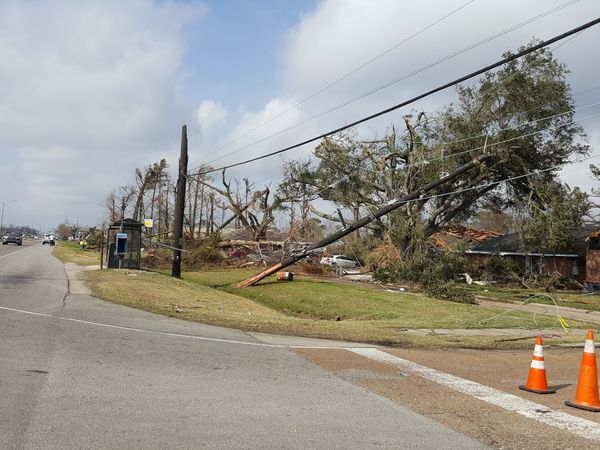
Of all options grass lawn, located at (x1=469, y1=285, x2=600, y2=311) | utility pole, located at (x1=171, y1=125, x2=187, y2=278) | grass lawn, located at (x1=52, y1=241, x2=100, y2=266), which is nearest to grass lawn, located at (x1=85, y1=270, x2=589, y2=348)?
utility pole, located at (x1=171, y1=125, x2=187, y2=278)

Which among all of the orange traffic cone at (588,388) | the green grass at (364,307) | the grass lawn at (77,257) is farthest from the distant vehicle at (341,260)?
the orange traffic cone at (588,388)

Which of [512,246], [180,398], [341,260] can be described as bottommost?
[180,398]

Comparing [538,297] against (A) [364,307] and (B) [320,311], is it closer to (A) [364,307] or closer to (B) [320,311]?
(A) [364,307]

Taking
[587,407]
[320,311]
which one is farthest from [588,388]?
[320,311]

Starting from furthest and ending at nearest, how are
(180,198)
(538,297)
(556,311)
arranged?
(538,297) < (180,198) < (556,311)

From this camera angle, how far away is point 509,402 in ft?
24.1

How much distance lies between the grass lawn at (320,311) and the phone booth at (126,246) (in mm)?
2069

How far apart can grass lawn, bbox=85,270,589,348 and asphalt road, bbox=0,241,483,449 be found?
132 inches

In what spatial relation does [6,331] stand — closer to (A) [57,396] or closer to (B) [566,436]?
(A) [57,396]

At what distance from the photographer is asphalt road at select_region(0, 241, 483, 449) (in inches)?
211

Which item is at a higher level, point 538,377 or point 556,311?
point 538,377

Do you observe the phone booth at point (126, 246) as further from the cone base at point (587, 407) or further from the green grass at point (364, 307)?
the cone base at point (587, 407)

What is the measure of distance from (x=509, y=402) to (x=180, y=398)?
4.18 meters

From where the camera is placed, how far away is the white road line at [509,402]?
6.31 metres
